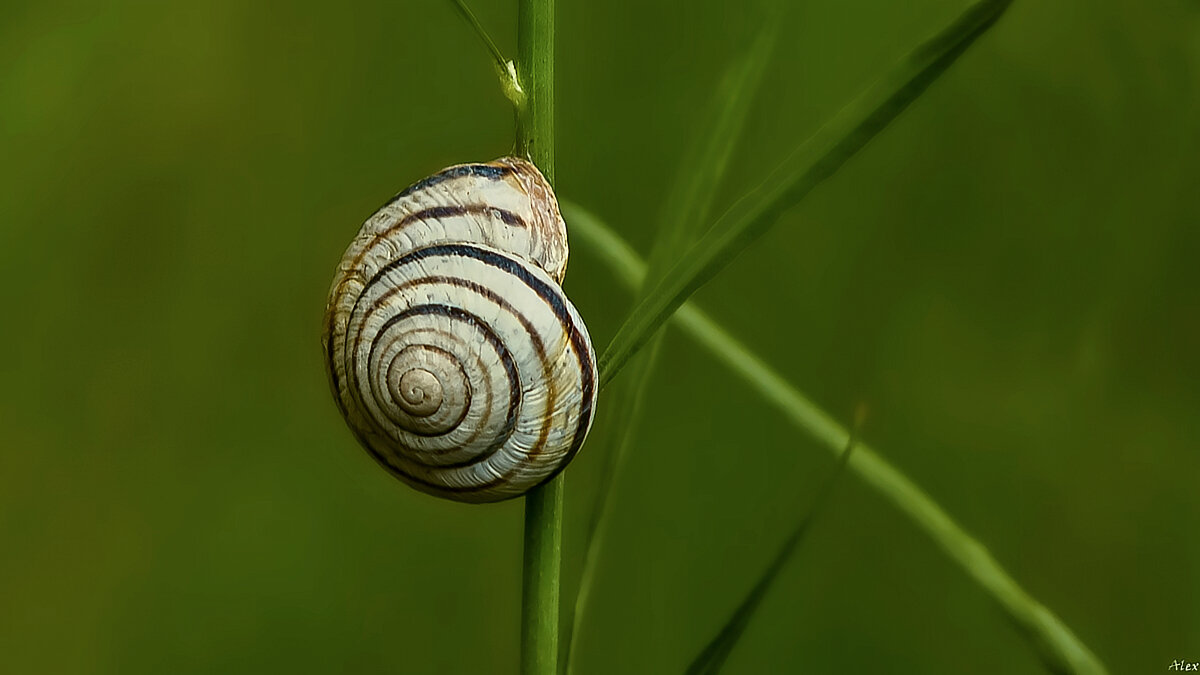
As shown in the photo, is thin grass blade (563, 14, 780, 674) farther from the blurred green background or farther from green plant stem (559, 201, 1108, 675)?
the blurred green background

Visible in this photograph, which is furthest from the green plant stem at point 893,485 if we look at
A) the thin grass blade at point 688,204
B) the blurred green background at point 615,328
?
the blurred green background at point 615,328

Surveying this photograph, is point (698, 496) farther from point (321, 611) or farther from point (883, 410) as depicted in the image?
point (321, 611)

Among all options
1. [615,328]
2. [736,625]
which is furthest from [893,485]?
[615,328]

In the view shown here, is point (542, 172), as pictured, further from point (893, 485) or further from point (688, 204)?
point (893, 485)

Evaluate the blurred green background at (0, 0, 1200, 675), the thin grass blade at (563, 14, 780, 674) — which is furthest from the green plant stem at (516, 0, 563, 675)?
the blurred green background at (0, 0, 1200, 675)

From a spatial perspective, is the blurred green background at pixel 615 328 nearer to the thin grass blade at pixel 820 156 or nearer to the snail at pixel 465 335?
the snail at pixel 465 335

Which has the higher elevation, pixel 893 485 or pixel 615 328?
pixel 615 328

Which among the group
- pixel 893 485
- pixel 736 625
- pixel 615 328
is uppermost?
pixel 615 328
